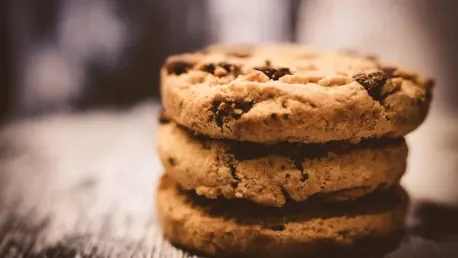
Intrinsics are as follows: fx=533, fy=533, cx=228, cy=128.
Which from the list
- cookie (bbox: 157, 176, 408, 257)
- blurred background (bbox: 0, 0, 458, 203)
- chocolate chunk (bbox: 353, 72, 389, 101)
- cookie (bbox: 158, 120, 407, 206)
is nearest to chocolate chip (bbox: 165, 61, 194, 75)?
cookie (bbox: 158, 120, 407, 206)

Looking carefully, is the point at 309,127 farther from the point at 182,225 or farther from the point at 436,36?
the point at 436,36

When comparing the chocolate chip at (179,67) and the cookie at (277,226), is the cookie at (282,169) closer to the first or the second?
the cookie at (277,226)

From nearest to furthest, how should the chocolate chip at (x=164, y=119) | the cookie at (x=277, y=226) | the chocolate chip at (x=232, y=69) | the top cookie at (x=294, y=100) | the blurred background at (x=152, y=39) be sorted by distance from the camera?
1. the top cookie at (x=294, y=100)
2. the cookie at (x=277, y=226)
3. the chocolate chip at (x=232, y=69)
4. the chocolate chip at (x=164, y=119)
5. the blurred background at (x=152, y=39)

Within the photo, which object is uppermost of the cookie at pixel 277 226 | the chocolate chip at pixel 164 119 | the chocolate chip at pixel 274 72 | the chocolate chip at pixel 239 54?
the chocolate chip at pixel 274 72

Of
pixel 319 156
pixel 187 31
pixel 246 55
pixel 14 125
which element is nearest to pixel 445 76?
pixel 187 31

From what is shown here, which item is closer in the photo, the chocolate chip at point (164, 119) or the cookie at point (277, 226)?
the cookie at point (277, 226)

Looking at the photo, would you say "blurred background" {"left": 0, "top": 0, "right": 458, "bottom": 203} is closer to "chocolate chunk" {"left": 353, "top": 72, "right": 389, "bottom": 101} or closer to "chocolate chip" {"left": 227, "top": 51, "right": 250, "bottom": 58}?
"chocolate chip" {"left": 227, "top": 51, "right": 250, "bottom": 58}

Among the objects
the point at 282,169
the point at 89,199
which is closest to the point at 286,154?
the point at 282,169

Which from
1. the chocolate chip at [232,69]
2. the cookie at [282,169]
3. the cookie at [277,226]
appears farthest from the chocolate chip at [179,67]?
the cookie at [277,226]
